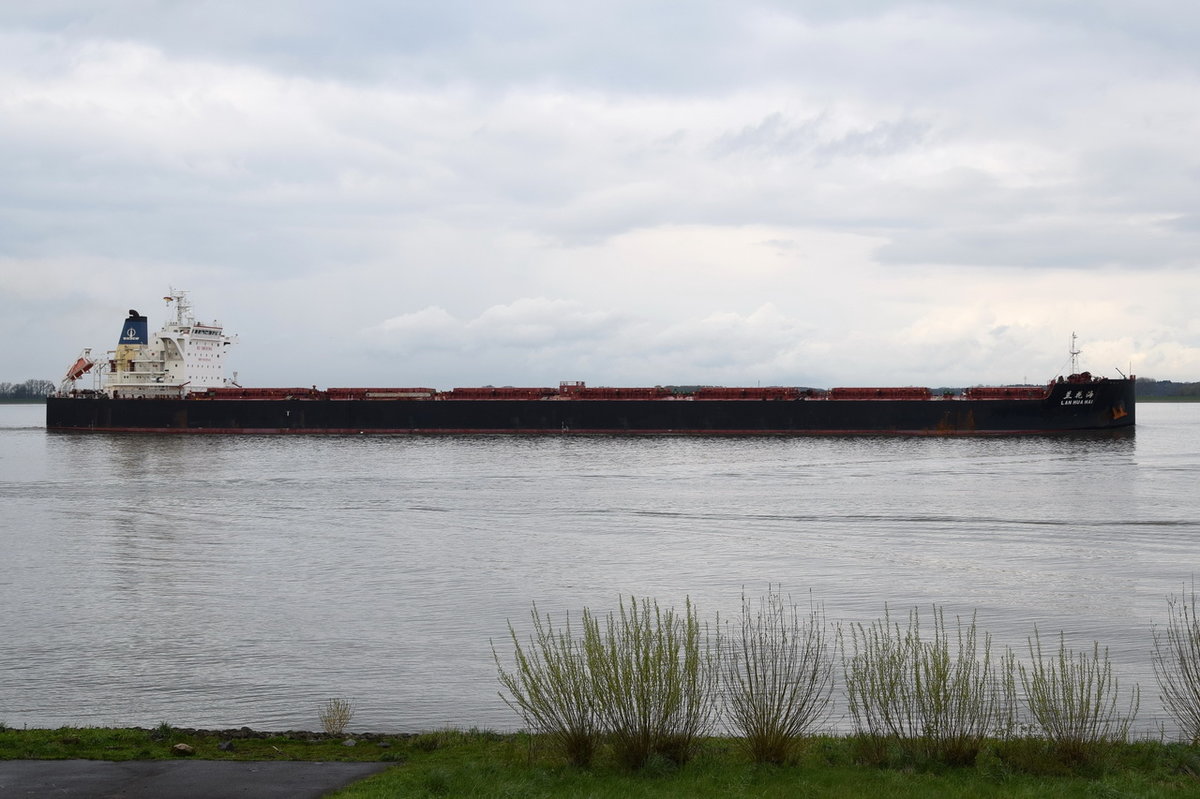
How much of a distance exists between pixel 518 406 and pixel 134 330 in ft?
85.3

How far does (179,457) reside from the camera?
152 ft

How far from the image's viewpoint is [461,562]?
63.9 ft

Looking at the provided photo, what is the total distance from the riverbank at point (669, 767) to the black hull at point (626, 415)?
1863 inches

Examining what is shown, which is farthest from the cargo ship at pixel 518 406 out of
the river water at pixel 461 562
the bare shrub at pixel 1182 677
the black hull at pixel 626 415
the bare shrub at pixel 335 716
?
the bare shrub at pixel 335 716

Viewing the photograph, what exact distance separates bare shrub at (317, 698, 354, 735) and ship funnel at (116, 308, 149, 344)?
5921cm

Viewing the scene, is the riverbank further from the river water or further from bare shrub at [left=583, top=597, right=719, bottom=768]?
the river water

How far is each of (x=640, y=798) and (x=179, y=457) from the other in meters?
44.5

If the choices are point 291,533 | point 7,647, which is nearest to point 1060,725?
point 7,647

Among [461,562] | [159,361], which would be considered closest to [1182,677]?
[461,562]

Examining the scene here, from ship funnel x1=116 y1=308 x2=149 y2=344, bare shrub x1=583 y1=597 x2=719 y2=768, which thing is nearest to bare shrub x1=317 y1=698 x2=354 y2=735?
bare shrub x1=583 y1=597 x2=719 y2=768

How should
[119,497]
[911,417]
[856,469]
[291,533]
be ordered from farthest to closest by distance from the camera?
[911,417] → [856,469] → [119,497] → [291,533]

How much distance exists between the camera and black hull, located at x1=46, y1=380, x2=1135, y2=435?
53125 millimetres

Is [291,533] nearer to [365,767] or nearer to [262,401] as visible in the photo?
[365,767]

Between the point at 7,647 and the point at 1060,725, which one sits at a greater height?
the point at 1060,725
